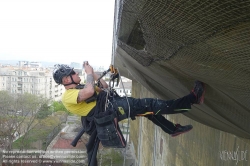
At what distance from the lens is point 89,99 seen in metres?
2.16

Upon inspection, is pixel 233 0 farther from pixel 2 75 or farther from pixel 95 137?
pixel 2 75

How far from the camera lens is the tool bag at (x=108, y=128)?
2043 millimetres

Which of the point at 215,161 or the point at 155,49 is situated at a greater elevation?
the point at 155,49

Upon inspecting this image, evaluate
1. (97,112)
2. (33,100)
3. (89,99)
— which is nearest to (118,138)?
(97,112)

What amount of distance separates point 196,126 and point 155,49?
6.36 ft

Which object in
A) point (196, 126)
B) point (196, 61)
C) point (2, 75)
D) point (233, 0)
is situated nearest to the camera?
point (233, 0)

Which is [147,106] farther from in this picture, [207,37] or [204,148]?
[207,37]

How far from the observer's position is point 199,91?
1.69 metres

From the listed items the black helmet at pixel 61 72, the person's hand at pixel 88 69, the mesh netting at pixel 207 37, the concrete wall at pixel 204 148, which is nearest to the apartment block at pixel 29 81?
the concrete wall at pixel 204 148

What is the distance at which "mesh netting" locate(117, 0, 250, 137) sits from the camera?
2.13 ft

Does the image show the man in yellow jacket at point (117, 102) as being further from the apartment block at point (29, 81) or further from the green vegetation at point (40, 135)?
the apartment block at point (29, 81)

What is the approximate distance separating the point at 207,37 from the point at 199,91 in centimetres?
95

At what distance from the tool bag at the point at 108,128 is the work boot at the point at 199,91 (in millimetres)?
703

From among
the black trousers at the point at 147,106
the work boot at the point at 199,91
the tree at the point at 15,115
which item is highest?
the work boot at the point at 199,91
